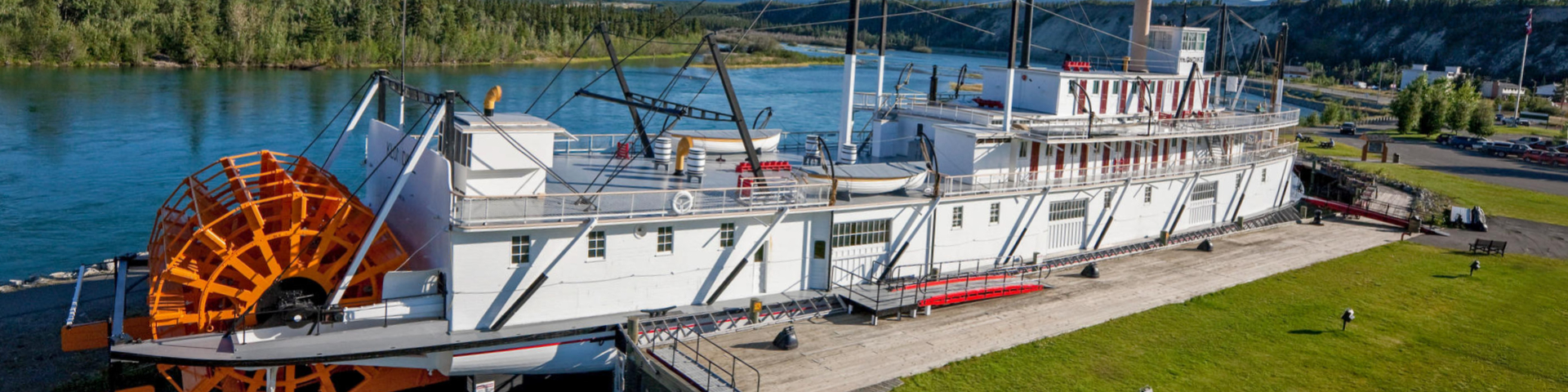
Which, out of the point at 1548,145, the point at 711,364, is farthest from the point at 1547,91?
the point at 711,364

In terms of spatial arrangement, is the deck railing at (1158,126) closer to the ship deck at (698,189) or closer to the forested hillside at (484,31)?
the ship deck at (698,189)

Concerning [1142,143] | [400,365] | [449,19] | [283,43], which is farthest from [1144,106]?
[449,19]

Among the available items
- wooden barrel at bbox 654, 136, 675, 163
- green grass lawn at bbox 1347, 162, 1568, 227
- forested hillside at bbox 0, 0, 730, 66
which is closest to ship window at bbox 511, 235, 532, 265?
wooden barrel at bbox 654, 136, 675, 163

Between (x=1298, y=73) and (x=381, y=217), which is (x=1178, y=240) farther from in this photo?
(x=1298, y=73)

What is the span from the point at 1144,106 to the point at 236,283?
69.0 feet

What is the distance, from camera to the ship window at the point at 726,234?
18.1 metres

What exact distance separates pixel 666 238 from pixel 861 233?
400 centimetres

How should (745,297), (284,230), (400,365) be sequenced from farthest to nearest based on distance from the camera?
(745,297), (284,230), (400,365)

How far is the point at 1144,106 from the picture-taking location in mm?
27828

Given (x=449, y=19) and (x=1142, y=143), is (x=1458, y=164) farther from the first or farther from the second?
(x=449, y=19)

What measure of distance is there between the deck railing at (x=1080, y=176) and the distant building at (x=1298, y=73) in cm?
10090

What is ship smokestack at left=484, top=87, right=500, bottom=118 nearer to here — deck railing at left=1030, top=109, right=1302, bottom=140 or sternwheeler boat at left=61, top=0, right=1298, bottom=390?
sternwheeler boat at left=61, top=0, right=1298, bottom=390

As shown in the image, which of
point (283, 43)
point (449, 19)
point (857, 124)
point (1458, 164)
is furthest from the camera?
point (449, 19)

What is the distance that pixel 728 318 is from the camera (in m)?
17.8
